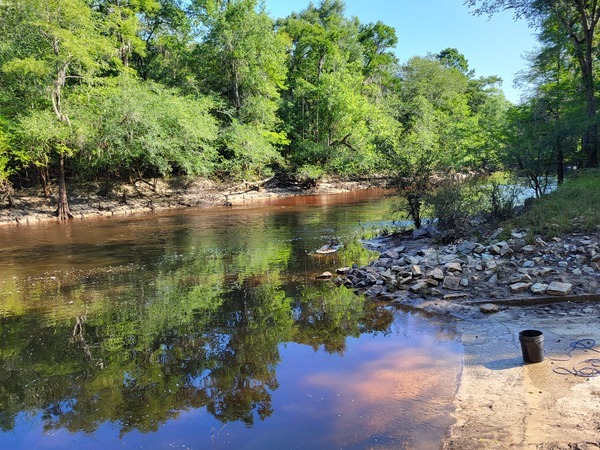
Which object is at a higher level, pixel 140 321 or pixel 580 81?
pixel 580 81

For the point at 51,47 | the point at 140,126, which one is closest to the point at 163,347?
the point at 140,126

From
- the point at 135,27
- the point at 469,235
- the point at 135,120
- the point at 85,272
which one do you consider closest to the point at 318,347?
the point at 469,235

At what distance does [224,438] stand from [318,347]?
8.12ft

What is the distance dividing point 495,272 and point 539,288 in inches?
38.5

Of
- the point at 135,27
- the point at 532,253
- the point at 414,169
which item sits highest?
the point at 135,27

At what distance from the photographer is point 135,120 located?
25594mm

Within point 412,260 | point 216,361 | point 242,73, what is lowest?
point 216,361

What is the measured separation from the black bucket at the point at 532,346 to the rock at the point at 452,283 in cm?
319

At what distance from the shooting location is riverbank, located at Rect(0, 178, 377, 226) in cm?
2642

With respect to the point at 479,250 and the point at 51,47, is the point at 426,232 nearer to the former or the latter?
the point at 479,250

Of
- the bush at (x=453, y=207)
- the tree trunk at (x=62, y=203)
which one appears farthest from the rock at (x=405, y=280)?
the tree trunk at (x=62, y=203)

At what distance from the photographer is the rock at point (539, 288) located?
7672 millimetres

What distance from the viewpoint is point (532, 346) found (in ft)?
17.1

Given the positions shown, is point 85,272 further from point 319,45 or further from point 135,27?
point 319,45
